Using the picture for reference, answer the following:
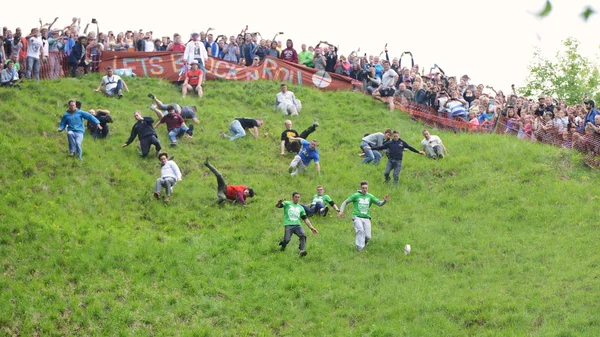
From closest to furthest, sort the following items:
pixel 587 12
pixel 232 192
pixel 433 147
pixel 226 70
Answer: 1. pixel 587 12
2. pixel 232 192
3. pixel 433 147
4. pixel 226 70

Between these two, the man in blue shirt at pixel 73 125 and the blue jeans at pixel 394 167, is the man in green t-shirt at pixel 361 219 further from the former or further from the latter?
the man in blue shirt at pixel 73 125

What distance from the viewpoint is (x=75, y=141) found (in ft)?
83.1

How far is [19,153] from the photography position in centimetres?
2459

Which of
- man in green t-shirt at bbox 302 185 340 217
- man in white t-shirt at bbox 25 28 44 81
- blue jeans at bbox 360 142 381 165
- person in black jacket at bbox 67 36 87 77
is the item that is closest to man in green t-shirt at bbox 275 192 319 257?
man in green t-shirt at bbox 302 185 340 217

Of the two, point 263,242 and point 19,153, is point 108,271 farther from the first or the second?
point 19,153

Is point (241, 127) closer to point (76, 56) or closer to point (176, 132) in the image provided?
point (176, 132)

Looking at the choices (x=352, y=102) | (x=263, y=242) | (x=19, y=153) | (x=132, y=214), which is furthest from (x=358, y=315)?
(x=352, y=102)

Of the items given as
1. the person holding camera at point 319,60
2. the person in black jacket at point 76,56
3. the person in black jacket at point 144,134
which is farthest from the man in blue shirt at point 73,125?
the person holding camera at point 319,60

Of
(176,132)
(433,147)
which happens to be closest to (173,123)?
(176,132)

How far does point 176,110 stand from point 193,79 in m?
4.30

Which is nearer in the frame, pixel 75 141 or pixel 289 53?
pixel 75 141

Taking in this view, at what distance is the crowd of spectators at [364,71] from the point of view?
97.8 ft

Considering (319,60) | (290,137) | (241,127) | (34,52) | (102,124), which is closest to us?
(102,124)

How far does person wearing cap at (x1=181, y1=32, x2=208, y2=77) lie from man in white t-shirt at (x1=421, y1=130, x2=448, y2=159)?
10.2 meters
